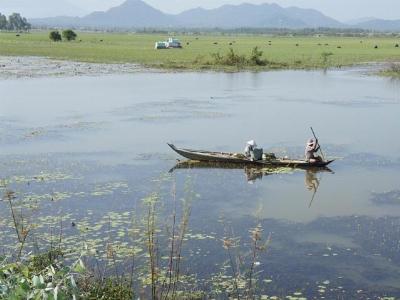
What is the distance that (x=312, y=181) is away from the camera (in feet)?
59.6

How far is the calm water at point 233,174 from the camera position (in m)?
11.9

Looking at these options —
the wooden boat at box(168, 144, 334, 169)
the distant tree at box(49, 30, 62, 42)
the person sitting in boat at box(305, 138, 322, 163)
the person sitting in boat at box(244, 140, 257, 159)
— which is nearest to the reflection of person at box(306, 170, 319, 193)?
the wooden boat at box(168, 144, 334, 169)

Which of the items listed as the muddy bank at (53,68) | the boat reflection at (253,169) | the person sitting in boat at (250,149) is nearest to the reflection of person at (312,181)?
the boat reflection at (253,169)

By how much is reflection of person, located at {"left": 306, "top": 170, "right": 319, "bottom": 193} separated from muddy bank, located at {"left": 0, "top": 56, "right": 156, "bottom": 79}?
105ft

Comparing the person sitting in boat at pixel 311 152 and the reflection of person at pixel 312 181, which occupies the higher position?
the person sitting in boat at pixel 311 152

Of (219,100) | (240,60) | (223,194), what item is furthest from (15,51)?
(223,194)

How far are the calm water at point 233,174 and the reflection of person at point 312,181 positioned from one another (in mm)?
75

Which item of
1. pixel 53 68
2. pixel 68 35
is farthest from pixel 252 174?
pixel 68 35

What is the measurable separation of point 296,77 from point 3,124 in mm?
29825

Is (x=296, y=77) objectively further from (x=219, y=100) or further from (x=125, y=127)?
(x=125, y=127)

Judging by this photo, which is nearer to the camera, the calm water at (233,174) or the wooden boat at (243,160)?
the calm water at (233,174)


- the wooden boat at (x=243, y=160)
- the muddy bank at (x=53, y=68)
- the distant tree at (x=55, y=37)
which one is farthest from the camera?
the distant tree at (x=55, y=37)

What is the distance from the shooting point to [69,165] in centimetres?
1936

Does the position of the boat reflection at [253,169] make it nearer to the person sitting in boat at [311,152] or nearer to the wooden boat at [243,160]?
the wooden boat at [243,160]
